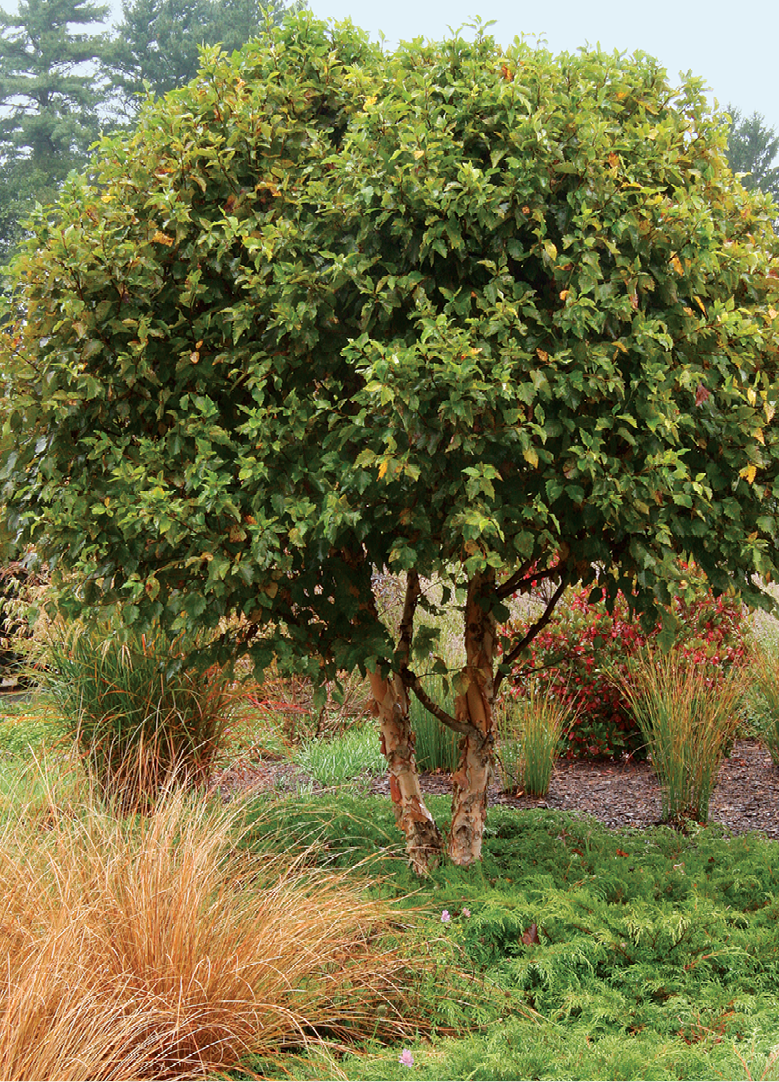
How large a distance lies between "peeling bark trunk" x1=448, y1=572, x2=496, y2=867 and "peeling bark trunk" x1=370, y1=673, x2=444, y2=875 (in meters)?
0.12

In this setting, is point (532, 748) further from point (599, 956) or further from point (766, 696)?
point (599, 956)

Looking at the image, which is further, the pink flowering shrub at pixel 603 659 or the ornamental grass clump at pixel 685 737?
the pink flowering shrub at pixel 603 659

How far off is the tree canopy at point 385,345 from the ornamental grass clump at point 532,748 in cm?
237

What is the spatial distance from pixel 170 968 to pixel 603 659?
4.69 meters

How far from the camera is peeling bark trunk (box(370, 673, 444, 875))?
4.45 m

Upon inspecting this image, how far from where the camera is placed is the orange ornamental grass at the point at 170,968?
2.60m

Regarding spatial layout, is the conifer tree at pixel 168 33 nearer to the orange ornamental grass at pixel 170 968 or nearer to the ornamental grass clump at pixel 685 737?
the ornamental grass clump at pixel 685 737

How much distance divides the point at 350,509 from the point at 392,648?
74 centimetres

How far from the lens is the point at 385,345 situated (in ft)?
11.3

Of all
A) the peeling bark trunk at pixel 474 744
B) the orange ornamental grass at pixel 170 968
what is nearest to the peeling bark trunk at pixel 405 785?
the peeling bark trunk at pixel 474 744

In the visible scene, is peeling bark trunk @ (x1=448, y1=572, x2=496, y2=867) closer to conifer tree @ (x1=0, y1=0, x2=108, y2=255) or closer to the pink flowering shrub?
the pink flowering shrub

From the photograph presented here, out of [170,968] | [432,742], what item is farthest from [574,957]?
[432,742]

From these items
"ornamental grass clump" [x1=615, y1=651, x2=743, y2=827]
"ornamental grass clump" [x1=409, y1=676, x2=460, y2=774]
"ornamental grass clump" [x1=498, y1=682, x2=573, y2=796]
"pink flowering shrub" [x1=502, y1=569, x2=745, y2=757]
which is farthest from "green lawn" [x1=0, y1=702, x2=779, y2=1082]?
"pink flowering shrub" [x1=502, y1=569, x2=745, y2=757]

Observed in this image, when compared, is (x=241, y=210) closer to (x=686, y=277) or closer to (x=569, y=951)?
(x=686, y=277)
